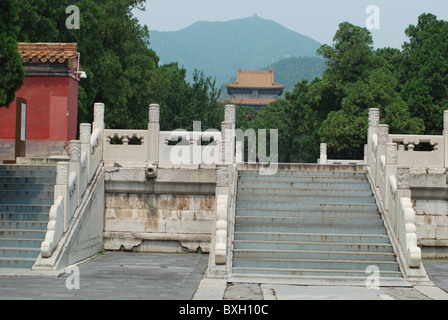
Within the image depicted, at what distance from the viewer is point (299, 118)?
34500 millimetres

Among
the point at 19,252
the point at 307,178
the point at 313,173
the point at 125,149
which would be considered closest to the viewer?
the point at 19,252

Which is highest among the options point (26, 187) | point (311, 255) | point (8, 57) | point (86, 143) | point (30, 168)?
point (8, 57)

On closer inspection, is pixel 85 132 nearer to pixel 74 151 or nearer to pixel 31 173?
pixel 74 151

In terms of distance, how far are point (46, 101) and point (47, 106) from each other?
157mm

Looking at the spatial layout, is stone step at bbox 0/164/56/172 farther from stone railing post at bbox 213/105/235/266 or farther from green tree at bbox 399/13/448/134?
green tree at bbox 399/13/448/134

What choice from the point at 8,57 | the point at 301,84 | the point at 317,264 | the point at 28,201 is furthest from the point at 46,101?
the point at 301,84

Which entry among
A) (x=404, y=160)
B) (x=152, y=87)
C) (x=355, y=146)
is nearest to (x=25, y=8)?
(x=152, y=87)

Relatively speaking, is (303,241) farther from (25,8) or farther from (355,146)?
(355,146)

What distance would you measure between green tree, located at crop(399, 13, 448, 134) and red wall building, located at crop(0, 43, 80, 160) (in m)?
17.3

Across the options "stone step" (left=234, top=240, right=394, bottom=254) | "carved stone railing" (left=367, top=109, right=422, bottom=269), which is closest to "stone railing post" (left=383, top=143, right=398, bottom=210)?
"carved stone railing" (left=367, top=109, right=422, bottom=269)

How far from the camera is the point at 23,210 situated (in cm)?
1143

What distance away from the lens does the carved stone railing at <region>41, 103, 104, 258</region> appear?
32.3ft

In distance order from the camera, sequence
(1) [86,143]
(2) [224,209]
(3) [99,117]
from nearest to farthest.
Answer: (2) [224,209] < (1) [86,143] < (3) [99,117]

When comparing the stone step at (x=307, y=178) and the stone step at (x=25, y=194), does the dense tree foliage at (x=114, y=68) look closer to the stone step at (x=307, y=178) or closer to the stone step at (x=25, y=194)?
the stone step at (x=25, y=194)
